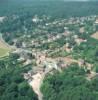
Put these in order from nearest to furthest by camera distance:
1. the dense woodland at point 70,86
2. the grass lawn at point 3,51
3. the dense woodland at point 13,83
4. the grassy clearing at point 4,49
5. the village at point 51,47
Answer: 1. the dense woodland at point 70,86
2. the dense woodland at point 13,83
3. the village at point 51,47
4. the grass lawn at point 3,51
5. the grassy clearing at point 4,49

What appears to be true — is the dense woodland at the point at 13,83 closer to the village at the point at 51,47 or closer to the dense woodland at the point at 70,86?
the village at the point at 51,47

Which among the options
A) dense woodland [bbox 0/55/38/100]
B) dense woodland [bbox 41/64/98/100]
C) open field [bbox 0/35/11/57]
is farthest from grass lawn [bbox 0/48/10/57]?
dense woodland [bbox 41/64/98/100]

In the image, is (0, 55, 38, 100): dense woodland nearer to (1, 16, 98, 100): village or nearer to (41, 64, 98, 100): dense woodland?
(1, 16, 98, 100): village

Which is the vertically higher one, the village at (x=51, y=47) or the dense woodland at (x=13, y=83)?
the dense woodland at (x=13, y=83)

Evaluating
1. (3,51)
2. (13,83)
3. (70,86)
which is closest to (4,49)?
(3,51)

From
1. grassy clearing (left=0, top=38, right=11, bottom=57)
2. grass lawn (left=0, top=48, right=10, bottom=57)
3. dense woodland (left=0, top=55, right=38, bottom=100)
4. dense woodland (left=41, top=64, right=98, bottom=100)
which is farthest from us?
grassy clearing (left=0, top=38, right=11, bottom=57)

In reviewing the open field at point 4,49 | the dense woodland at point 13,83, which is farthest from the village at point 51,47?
the dense woodland at point 13,83

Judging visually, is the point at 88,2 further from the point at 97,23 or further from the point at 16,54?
the point at 16,54

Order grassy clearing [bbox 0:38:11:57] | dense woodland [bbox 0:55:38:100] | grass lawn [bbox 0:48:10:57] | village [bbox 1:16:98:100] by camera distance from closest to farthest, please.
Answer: dense woodland [bbox 0:55:38:100]
village [bbox 1:16:98:100]
grass lawn [bbox 0:48:10:57]
grassy clearing [bbox 0:38:11:57]

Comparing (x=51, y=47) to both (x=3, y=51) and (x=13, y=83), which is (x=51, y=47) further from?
(x=13, y=83)

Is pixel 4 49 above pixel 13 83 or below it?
below

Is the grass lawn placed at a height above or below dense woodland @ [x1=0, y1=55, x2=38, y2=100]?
below
